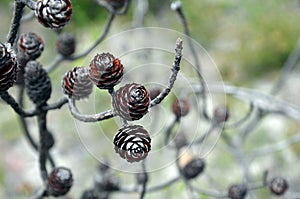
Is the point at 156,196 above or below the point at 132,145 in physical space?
below

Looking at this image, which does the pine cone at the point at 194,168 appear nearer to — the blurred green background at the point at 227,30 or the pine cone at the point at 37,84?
the pine cone at the point at 37,84

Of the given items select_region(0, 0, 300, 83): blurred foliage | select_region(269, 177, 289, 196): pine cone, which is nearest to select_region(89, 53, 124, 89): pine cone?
select_region(269, 177, 289, 196): pine cone

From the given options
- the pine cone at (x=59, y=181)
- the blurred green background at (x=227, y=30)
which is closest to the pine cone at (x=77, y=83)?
the pine cone at (x=59, y=181)

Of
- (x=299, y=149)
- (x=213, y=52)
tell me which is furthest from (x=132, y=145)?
(x=213, y=52)

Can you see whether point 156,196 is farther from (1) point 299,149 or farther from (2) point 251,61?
(2) point 251,61

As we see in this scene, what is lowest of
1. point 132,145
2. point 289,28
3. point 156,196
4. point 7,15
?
point 156,196

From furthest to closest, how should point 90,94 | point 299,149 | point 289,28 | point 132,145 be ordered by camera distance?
point 289,28
point 299,149
point 90,94
point 132,145

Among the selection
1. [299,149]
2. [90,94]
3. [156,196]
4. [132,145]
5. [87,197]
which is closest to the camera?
[132,145]

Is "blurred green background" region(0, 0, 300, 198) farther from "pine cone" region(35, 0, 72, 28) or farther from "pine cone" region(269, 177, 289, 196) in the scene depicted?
"pine cone" region(35, 0, 72, 28)
